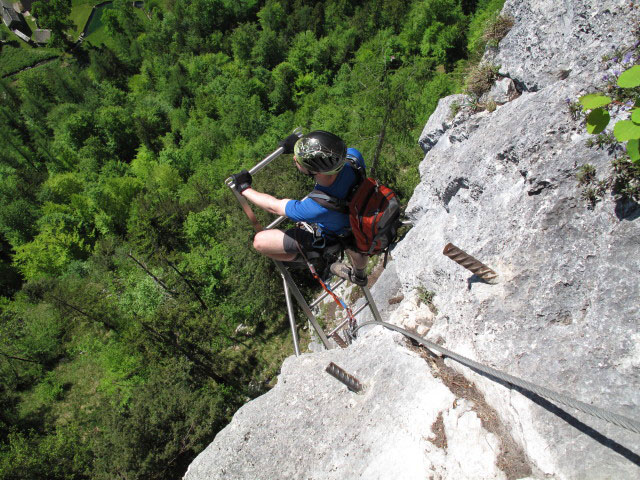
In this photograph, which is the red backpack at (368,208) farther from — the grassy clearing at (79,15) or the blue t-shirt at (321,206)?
the grassy clearing at (79,15)

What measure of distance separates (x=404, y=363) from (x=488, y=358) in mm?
953

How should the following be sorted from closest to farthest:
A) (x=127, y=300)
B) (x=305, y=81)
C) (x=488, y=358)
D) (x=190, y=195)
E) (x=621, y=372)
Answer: (x=621, y=372)
(x=488, y=358)
(x=127, y=300)
(x=190, y=195)
(x=305, y=81)

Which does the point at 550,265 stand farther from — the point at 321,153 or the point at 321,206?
the point at 321,153

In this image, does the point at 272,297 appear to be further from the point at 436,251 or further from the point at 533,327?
the point at 533,327

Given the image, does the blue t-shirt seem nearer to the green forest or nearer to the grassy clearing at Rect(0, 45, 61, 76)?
the green forest

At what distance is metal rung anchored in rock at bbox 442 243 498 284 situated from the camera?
4359 mm

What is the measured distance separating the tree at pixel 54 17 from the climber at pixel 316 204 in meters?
113

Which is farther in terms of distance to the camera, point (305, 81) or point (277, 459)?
point (305, 81)

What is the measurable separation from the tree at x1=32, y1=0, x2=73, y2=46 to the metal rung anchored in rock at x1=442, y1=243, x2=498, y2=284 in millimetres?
114967

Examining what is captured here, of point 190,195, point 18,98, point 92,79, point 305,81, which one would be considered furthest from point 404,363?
point 18,98

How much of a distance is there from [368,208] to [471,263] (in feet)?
4.35

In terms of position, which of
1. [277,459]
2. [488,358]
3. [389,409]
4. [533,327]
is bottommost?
[277,459]

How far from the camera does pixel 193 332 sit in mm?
18234

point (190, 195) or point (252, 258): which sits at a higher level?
point (252, 258)
